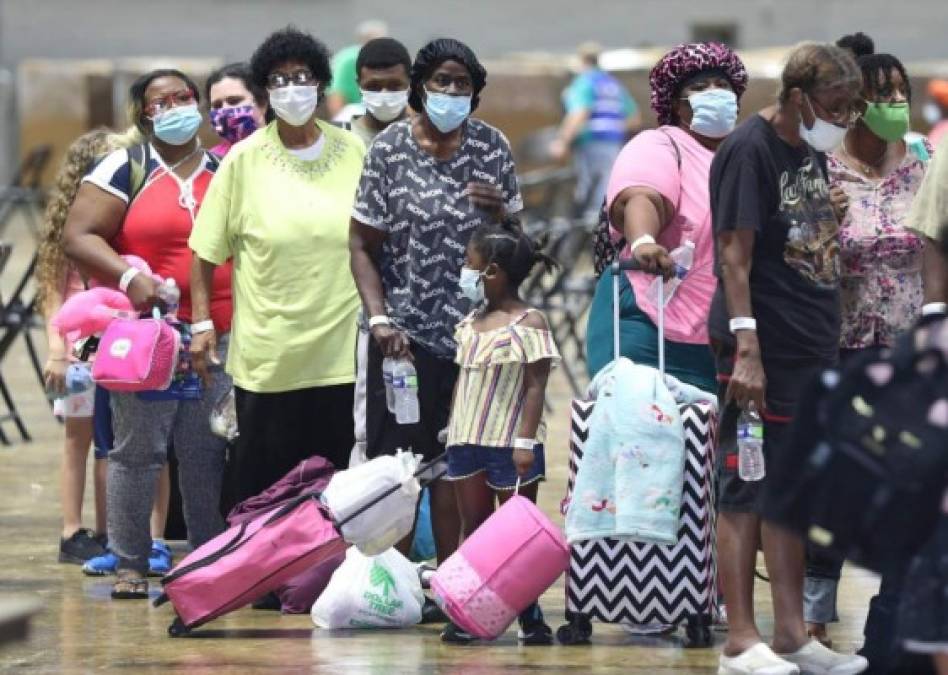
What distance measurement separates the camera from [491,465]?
8.12 meters

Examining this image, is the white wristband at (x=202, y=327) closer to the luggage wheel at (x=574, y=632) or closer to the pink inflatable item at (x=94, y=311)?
the pink inflatable item at (x=94, y=311)

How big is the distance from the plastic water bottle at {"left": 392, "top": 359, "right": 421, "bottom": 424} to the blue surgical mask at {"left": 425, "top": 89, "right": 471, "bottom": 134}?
0.78 m

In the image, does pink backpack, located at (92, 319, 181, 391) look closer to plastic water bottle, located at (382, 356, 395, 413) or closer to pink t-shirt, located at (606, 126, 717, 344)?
plastic water bottle, located at (382, 356, 395, 413)

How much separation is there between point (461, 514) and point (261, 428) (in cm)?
86

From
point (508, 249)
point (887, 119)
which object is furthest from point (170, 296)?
point (887, 119)

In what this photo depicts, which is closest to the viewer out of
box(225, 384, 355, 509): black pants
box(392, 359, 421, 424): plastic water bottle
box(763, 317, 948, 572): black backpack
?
box(763, 317, 948, 572): black backpack

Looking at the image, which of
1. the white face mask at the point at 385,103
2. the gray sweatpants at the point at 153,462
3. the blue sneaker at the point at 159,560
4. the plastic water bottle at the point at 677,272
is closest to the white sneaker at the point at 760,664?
the plastic water bottle at the point at 677,272

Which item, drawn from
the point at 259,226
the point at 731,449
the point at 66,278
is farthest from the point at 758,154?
the point at 66,278

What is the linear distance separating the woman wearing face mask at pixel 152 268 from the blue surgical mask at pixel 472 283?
1.04 metres

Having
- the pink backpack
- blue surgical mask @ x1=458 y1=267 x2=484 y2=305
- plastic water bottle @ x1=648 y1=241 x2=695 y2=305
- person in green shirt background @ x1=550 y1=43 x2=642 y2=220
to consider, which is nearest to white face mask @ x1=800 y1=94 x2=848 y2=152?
plastic water bottle @ x1=648 y1=241 x2=695 y2=305

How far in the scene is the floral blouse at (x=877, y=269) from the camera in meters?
8.04

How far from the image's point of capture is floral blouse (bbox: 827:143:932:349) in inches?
316

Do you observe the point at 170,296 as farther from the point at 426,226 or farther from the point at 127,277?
the point at 426,226

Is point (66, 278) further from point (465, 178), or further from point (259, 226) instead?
point (465, 178)
